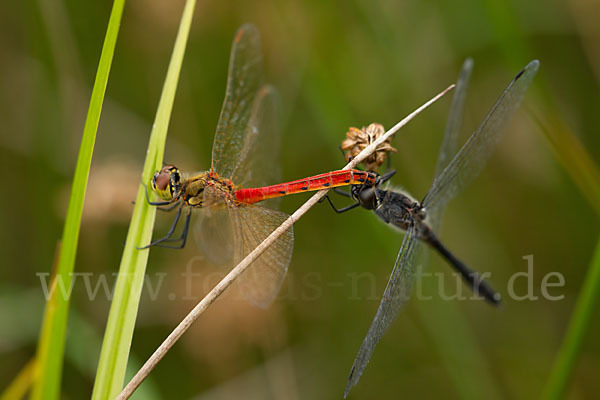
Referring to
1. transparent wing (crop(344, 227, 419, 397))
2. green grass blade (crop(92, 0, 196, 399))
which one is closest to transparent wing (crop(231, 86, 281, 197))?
green grass blade (crop(92, 0, 196, 399))

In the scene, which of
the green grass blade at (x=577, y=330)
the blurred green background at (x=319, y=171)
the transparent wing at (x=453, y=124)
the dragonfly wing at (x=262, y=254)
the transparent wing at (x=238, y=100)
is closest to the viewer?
the green grass blade at (x=577, y=330)

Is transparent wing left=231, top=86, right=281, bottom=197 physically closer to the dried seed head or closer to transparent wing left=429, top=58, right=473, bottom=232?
the dried seed head

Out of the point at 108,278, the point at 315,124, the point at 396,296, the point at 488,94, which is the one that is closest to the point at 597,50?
the point at 488,94

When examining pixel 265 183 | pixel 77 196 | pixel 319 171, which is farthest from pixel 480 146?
pixel 77 196

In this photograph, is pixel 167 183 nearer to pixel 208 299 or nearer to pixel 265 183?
pixel 265 183

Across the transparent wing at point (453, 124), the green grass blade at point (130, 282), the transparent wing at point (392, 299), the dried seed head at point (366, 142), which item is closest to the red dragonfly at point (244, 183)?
the dried seed head at point (366, 142)

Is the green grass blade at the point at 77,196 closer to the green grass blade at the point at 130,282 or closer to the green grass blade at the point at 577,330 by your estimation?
the green grass blade at the point at 130,282

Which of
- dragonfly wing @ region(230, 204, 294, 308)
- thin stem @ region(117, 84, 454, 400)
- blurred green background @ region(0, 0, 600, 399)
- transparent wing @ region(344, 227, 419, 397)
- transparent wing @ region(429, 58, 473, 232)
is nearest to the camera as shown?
thin stem @ region(117, 84, 454, 400)
